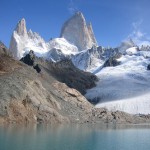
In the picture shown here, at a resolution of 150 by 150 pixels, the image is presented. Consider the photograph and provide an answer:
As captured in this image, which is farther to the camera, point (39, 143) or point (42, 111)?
point (42, 111)

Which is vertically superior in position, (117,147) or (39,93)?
(39,93)

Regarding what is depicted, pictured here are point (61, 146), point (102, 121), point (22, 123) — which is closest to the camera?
point (61, 146)

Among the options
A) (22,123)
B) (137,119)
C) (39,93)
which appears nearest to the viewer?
(22,123)

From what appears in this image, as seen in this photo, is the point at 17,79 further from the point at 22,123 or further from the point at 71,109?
the point at 71,109

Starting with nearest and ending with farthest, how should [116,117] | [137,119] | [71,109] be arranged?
[71,109] → [116,117] → [137,119]

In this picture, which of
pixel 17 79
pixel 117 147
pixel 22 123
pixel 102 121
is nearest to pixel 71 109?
pixel 102 121

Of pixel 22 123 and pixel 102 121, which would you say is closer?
pixel 22 123

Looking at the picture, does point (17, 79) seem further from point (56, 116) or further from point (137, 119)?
point (137, 119)

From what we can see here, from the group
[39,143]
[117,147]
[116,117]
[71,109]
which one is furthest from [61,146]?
[116,117]

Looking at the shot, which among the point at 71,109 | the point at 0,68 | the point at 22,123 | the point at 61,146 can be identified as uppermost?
the point at 0,68
